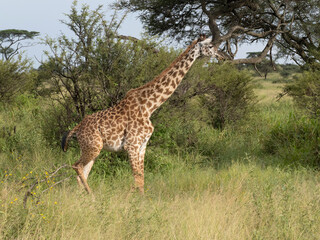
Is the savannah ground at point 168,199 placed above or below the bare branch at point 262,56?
below

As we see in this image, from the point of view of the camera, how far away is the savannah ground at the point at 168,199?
3.73 metres

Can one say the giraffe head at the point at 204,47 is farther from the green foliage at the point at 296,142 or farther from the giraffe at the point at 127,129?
the green foliage at the point at 296,142

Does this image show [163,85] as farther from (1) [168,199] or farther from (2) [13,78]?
(2) [13,78]

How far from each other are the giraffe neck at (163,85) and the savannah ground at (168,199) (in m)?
1.13

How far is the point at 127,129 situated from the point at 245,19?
1109 cm

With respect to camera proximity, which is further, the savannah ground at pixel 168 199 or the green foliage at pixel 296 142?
the green foliage at pixel 296 142

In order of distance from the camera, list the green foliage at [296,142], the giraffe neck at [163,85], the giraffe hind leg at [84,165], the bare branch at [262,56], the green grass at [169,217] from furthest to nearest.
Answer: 1. the bare branch at [262,56]
2. the green foliage at [296,142]
3. the giraffe neck at [163,85]
4. the giraffe hind leg at [84,165]
5. the green grass at [169,217]

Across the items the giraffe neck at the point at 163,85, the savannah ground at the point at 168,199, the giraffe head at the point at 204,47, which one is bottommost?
the savannah ground at the point at 168,199

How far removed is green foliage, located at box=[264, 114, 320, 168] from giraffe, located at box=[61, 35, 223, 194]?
8.98 ft

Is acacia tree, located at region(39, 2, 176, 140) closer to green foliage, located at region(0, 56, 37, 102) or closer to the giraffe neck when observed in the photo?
the giraffe neck

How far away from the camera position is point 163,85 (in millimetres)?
5367

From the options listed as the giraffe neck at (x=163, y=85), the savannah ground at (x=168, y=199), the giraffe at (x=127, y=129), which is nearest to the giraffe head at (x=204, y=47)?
the giraffe neck at (x=163, y=85)

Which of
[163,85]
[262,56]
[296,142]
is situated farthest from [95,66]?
[262,56]

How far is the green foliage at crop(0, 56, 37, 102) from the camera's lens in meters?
13.9
